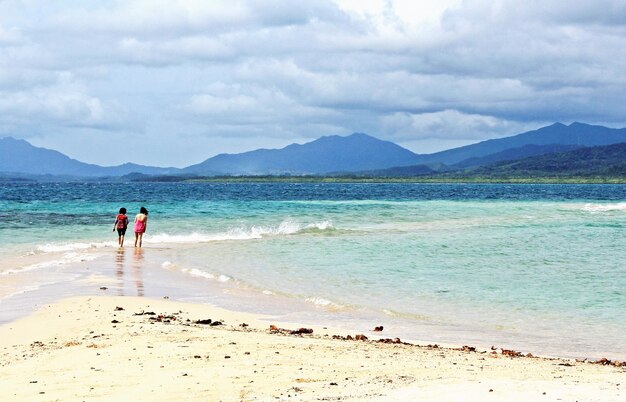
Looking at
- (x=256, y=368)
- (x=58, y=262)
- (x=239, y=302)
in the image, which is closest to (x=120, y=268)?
(x=58, y=262)

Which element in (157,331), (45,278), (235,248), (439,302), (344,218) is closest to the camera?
(157,331)

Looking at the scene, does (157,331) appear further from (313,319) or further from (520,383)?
(520,383)

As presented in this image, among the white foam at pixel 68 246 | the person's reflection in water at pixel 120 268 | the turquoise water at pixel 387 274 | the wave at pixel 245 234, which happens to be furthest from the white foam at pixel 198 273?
the wave at pixel 245 234

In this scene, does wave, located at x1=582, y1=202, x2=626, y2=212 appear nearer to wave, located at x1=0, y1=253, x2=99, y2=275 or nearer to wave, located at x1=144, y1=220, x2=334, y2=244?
wave, located at x1=144, y1=220, x2=334, y2=244

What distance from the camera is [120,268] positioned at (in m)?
24.1

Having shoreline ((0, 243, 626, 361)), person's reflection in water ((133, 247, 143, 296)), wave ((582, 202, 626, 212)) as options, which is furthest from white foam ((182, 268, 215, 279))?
wave ((582, 202, 626, 212))

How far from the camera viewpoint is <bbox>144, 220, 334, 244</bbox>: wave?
36.7m

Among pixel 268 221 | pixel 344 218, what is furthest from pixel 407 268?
pixel 344 218

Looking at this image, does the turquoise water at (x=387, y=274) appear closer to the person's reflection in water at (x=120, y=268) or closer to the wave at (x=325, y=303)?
the wave at (x=325, y=303)

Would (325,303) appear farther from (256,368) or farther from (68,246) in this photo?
(68,246)

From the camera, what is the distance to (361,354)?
10.8 metres

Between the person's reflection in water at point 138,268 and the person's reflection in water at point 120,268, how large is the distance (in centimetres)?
40

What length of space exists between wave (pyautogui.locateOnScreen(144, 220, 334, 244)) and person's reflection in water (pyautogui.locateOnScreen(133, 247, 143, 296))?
17.9 ft

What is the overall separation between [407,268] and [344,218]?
29.4 meters
